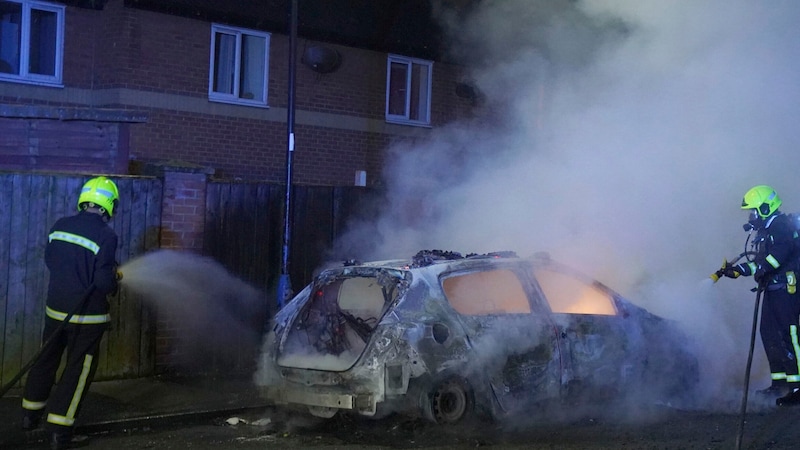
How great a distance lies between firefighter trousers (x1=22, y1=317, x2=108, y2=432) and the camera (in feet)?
20.8

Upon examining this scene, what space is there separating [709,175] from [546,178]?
6.30 ft

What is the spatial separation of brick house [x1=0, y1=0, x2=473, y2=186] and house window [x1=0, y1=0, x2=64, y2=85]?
2 cm

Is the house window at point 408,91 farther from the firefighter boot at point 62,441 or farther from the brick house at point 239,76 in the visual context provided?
the firefighter boot at point 62,441

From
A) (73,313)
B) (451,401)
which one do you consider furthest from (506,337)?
(73,313)

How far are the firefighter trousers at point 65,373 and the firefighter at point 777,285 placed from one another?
526 cm

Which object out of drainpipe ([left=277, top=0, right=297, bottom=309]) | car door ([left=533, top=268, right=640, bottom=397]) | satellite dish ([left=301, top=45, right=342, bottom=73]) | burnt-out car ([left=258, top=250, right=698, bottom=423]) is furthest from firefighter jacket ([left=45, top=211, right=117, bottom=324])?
satellite dish ([left=301, top=45, right=342, bottom=73])

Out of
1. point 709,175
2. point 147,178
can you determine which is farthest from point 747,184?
point 147,178

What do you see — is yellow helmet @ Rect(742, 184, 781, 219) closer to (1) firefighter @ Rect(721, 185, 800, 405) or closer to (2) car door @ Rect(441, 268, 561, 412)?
(1) firefighter @ Rect(721, 185, 800, 405)

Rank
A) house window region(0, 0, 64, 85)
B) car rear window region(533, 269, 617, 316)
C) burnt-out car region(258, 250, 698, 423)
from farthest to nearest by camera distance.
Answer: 1. house window region(0, 0, 64, 85)
2. car rear window region(533, 269, 617, 316)
3. burnt-out car region(258, 250, 698, 423)

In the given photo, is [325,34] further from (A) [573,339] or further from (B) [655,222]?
(A) [573,339]

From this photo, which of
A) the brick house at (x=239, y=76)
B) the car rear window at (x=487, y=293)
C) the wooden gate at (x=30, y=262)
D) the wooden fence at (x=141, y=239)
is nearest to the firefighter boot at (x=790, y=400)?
the car rear window at (x=487, y=293)

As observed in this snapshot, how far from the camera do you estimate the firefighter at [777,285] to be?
7.47 m

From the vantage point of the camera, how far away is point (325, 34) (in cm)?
1349

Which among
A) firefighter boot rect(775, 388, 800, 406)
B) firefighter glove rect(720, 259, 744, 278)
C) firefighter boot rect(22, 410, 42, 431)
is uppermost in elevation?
firefighter glove rect(720, 259, 744, 278)
